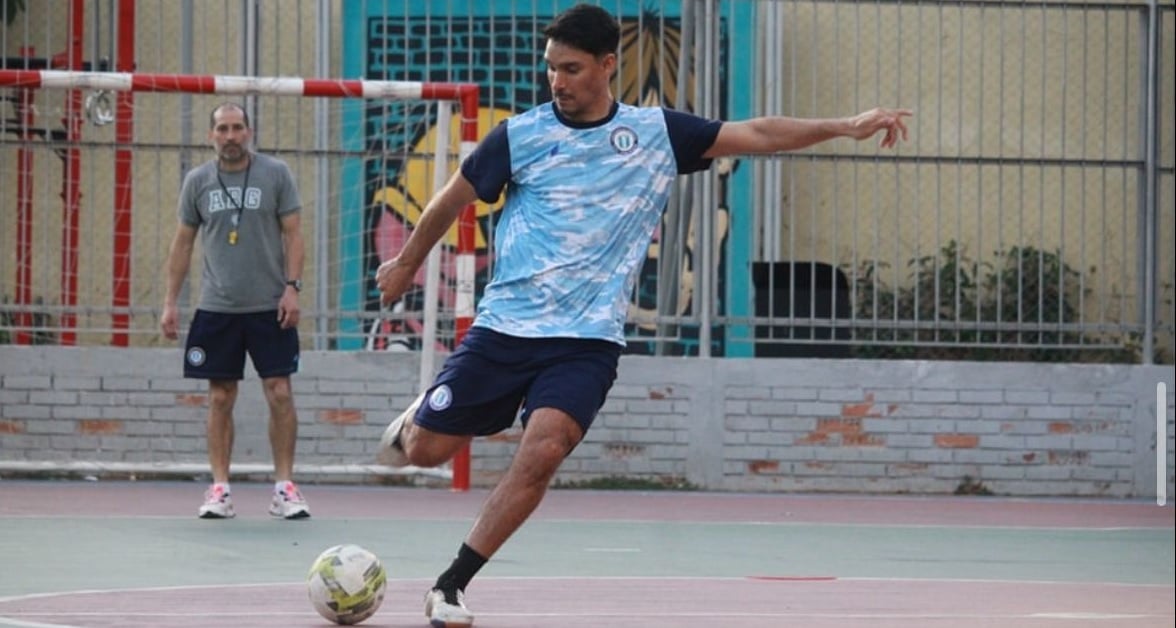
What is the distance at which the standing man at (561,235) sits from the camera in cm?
735

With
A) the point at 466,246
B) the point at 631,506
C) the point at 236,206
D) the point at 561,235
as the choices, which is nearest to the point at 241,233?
the point at 236,206

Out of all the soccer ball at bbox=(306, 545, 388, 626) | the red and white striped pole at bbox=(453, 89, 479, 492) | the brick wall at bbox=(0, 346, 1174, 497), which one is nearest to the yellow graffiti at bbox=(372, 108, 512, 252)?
the red and white striped pole at bbox=(453, 89, 479, 492)

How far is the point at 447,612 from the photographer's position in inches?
274

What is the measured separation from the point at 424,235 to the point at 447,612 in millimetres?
1282

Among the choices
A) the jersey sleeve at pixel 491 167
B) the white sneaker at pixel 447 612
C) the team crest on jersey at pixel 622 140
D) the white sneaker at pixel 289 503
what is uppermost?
the team crest on jersey at pixel 622 140

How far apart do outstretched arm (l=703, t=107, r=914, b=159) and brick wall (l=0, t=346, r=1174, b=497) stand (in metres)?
7.47

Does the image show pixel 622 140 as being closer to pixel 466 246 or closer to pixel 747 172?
pixel 466 246

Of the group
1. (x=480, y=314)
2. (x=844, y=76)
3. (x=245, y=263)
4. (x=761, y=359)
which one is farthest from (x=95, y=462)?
Answer: (x=480, y=314)

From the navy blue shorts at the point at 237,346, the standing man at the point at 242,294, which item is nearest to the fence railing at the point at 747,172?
the standing man at the point at 242,294

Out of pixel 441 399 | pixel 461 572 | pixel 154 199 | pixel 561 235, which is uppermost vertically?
pixel 154 199

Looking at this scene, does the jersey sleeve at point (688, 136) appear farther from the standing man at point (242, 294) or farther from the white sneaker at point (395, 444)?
the standing man at point (242, 294)

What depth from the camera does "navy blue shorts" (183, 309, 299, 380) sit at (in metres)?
11.9

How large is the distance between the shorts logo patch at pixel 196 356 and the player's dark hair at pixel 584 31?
16.3 feet

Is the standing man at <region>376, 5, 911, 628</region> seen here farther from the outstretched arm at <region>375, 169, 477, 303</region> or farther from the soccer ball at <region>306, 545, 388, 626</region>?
the soccer ball at <region>306, 545, 388, 626</region>
